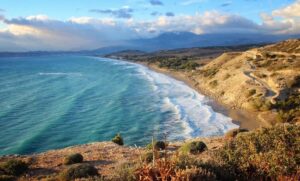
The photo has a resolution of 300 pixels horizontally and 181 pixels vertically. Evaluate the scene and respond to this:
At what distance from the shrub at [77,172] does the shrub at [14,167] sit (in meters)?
4.33

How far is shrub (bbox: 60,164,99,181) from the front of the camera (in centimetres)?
1680

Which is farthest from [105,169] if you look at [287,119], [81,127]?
[287,119]

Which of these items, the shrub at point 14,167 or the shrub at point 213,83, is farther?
the shrub at point 213,83

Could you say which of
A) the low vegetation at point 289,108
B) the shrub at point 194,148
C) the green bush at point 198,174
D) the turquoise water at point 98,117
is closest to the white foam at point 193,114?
the turquoise water at point 98,117

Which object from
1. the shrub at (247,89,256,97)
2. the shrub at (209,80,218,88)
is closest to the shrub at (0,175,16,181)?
the shrub at (247,89,256,97)

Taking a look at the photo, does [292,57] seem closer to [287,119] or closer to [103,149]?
[287,119]

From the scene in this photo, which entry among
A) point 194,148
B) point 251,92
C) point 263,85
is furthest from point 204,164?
point 263,85

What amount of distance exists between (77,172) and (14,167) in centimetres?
504

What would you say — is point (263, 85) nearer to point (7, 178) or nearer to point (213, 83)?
point (213, 83)

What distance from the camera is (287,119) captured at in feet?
129

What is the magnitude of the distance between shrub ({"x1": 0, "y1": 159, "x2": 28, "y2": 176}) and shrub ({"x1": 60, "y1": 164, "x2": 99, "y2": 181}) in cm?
433

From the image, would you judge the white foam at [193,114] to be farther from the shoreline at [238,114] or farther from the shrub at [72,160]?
the shrub at [72,160]

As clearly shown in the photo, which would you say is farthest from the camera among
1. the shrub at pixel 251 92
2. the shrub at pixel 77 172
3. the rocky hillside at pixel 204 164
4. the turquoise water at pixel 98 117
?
the shrub at pixel 251 92

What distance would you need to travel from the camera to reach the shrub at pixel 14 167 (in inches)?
780
